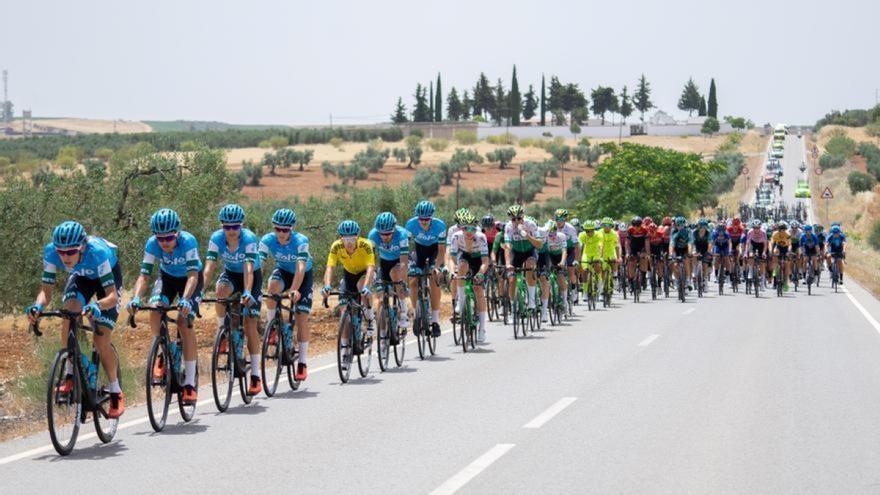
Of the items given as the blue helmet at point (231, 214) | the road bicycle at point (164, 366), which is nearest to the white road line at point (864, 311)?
the blue helmet at point (231, 214)

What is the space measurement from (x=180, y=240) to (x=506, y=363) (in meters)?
5.75

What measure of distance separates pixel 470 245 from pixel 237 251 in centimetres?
597

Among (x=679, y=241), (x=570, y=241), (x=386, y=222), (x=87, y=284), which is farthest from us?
(x=679, y=241)

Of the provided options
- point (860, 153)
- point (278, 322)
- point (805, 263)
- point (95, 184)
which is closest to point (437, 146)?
point (860, 153)

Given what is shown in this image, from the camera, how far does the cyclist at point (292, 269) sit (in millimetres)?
12914

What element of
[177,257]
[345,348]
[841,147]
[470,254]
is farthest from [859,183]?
[177,257]

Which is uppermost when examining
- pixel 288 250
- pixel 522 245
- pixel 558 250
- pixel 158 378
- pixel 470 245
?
pixel 288 250

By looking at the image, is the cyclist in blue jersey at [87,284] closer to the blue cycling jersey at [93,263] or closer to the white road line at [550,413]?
the blue cycling jersey at [93,263]

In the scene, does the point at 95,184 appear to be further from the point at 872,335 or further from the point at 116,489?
the point at 116,489

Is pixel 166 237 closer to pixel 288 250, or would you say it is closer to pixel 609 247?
pixel 288 250

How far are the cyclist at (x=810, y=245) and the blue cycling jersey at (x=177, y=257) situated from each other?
23971 millimetres

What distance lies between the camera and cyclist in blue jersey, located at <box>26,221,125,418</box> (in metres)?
9.52

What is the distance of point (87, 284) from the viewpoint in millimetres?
10180

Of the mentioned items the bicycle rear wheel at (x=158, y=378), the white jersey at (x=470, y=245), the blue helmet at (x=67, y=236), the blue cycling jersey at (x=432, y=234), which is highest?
the blue helmet at (x=67, y=236)
